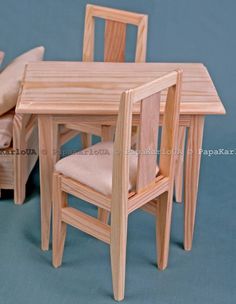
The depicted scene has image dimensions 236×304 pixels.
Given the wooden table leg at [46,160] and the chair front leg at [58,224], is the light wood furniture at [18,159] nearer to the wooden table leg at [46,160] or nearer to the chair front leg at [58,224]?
the wooden table leg at [46,160]

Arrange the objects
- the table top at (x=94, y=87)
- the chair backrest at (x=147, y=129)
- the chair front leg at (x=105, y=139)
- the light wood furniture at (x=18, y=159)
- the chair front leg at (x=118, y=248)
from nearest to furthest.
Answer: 1. the chair backrest at (x=147, y=129)
2. the chair front leg at (x=118, y=248)
3. the table top at (x=94, y=87)
4. the chair front leg at (x=105, y=139)
5. the light wood furniture at (x=18, y=159)

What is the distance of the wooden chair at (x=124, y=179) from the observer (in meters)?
2.10

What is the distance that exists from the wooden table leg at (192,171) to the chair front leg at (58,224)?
52 centimetres

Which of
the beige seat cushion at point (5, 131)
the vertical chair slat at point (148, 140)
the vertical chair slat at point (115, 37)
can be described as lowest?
the beige seat cushion at point (5, 131)

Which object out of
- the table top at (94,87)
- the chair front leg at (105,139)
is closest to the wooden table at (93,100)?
the table top at (94,87)

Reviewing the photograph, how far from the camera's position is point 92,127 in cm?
288

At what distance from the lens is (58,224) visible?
2438mm

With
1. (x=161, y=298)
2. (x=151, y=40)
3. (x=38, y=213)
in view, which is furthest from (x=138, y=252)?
(x=151, y=40)

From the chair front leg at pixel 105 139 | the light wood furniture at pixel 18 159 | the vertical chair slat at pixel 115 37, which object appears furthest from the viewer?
the vertical chair slat at pixel 115 37

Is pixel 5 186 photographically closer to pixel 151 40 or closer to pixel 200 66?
pixel 200 66

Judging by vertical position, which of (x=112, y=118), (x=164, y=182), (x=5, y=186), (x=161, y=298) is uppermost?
(x=112, y=118)

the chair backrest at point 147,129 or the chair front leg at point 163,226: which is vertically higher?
the chair backrest at point 147,129

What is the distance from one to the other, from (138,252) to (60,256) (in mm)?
347

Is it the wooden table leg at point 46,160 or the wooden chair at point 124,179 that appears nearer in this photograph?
the wooden chair at point 124,179
